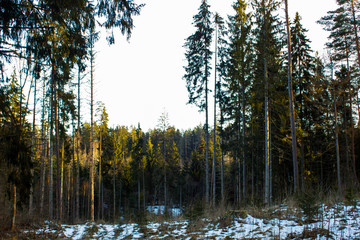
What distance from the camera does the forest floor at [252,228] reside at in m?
5.64

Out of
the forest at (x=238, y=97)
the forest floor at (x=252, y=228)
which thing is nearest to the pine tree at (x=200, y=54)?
the forest at (x=238, y=97)

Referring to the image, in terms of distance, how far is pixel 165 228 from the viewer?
8.42 m

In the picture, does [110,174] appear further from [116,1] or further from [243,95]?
[116,1]

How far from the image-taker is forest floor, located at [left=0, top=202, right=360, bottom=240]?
564 cm

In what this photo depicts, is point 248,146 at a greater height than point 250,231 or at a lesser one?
greater

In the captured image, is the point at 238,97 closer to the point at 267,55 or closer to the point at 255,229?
the point at 267,55

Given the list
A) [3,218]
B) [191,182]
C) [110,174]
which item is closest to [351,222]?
[3,218]

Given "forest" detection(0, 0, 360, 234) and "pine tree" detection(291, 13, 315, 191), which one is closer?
"forest" detection(0, 0, 360, 234)

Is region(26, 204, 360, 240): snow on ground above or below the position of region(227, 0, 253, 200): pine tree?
below

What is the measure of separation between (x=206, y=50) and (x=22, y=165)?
1639 centimetres

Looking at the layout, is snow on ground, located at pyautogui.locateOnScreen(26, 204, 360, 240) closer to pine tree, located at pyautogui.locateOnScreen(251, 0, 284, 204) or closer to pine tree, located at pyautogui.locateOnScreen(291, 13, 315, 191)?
pine tree, located at pyautogui.locateOnScreen(251, 0, 284, 204)

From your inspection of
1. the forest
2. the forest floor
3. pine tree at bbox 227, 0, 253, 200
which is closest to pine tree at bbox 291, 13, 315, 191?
the forest

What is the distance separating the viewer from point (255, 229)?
6547 mm

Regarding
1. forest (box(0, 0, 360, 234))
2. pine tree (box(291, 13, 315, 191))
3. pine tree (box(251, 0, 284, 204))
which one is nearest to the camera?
forest (box(0, 0, 360, 234))
